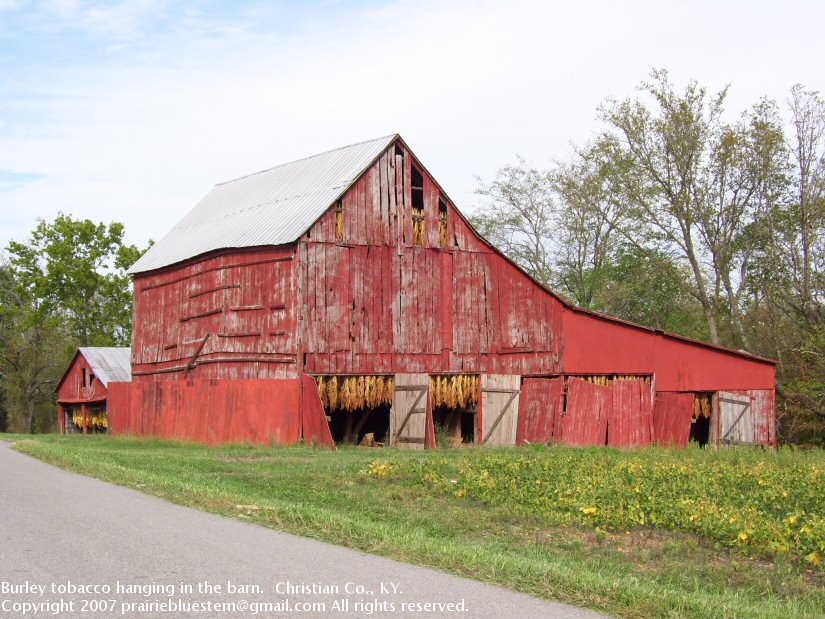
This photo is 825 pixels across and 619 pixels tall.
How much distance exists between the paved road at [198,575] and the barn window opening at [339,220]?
18.1 m

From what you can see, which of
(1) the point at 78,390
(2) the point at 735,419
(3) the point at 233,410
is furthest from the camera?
(1) the point at 78,390

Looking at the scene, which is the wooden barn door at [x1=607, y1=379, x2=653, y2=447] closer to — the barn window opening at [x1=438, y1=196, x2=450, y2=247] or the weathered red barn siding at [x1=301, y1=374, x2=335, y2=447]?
the barn window opening at [x1=438, y1=196, x2=450, y2=247]

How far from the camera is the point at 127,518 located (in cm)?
1038

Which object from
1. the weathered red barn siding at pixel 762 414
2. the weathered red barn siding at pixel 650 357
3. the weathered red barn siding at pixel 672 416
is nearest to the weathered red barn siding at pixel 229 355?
the weathered red barn siding at pixel 650 357

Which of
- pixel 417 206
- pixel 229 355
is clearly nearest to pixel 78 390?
pixel 229 355

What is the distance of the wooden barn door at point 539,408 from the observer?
29578 millimetres

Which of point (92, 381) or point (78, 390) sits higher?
point (92, 381)

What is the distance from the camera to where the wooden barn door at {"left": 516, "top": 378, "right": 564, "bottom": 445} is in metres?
29.6

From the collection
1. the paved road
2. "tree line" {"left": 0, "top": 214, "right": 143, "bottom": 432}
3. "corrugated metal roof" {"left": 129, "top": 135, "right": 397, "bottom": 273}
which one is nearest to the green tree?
"tree line" {"left": 0, "top": 214, "right": 143, "bottom": 432}

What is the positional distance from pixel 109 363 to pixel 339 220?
913 inches

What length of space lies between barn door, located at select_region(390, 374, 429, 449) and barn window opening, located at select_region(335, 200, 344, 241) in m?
4.27

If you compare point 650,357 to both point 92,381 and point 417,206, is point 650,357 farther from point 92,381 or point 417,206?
point 92,381

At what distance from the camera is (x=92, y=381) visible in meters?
46.9

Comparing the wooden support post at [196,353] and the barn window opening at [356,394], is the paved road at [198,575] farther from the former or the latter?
the wooden support post at [196,353]
